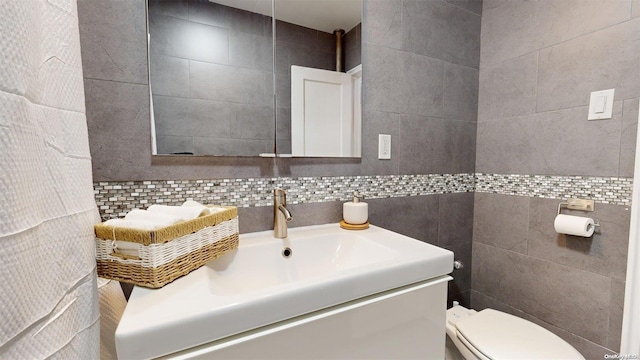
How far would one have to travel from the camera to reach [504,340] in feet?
3.23

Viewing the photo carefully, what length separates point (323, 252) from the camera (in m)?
1.00

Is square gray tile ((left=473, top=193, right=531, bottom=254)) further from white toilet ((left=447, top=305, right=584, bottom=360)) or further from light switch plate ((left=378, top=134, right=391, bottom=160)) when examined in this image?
light switch plate ((left=378, top=134, right=391, bottom=160))

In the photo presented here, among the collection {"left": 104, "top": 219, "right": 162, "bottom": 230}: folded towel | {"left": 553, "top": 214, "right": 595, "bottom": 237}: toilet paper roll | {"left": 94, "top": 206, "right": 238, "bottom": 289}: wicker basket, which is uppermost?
{"left": 104, "top": 219, "right": 162, "bottom": 230}: folded towel

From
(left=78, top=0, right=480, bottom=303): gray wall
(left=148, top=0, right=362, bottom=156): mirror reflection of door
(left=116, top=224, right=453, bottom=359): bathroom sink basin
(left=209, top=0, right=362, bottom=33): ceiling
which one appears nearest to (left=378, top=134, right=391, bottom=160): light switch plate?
(left=78, top=0, right=480, bottom=303): gray wall

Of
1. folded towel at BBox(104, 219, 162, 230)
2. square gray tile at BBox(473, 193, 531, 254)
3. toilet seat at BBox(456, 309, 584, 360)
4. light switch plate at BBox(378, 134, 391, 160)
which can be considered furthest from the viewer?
square gray tile at BBox(473, 193, 531, 254)

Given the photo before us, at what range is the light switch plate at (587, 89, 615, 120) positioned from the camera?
108 centimetres

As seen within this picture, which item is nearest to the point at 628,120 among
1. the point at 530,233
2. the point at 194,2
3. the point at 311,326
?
the point at 530,233

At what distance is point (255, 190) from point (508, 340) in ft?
3.55

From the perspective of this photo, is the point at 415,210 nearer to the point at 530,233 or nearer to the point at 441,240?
the point at 441,240

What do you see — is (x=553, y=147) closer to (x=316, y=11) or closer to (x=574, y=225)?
(x=574, y=225)

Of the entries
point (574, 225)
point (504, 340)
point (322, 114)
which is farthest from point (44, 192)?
point (574, 225)

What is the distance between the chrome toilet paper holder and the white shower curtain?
1710 mm

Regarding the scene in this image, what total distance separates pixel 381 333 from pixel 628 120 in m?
1.25

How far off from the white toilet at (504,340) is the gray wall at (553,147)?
0.34 metres
